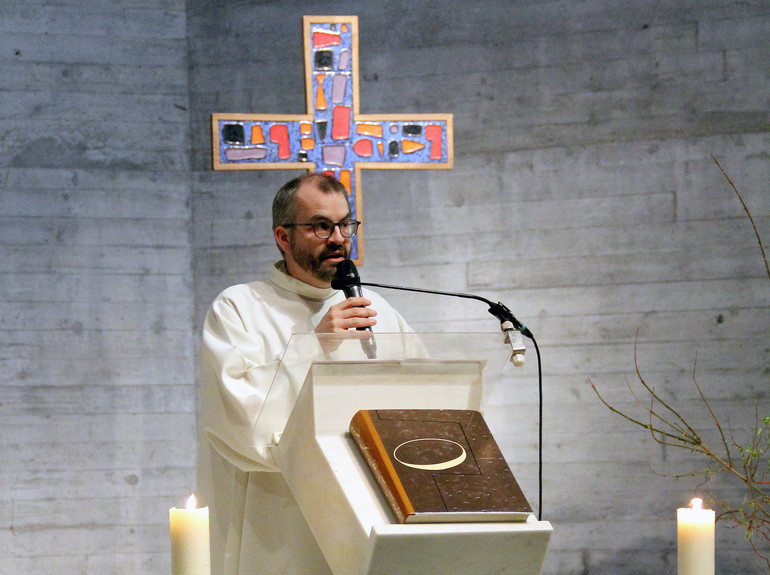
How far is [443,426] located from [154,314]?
232cm

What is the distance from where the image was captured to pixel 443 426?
1431 millimetres

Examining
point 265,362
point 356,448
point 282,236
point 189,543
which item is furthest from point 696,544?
point 282,236

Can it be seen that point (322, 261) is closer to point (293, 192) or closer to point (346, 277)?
point (293, 192)

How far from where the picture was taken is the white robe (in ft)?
6.66

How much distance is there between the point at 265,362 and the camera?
2396 mm

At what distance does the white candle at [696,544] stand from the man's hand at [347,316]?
82cm

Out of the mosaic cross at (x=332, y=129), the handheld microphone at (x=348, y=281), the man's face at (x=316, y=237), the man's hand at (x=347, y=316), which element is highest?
the mosaic cross at (x=332, y=129)

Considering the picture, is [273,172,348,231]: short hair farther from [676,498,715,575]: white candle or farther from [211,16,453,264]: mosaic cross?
[676,498,715,575]: white candle

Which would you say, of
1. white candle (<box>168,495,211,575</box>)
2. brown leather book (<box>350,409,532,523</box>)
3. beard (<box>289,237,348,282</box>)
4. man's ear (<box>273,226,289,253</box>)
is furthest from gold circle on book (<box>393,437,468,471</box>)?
man's ear (<box>273,226,289,253</box>)

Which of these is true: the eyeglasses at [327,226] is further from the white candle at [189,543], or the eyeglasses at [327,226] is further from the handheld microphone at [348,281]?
the white candle at [189,543]

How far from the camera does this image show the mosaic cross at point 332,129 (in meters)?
2.85

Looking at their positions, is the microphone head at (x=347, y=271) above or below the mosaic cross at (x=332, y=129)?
below

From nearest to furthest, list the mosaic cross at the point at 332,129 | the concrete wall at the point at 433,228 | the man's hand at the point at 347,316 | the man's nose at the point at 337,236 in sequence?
1. the man's hand at the point at 347,316
2. the man's nose at the point at 337,236
3. the mosaic cross at the point at 332,129
4. the concrete wall at the point at 433,228

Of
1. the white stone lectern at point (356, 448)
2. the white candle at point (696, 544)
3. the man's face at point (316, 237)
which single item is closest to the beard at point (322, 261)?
the man's face at point (316, 237)
